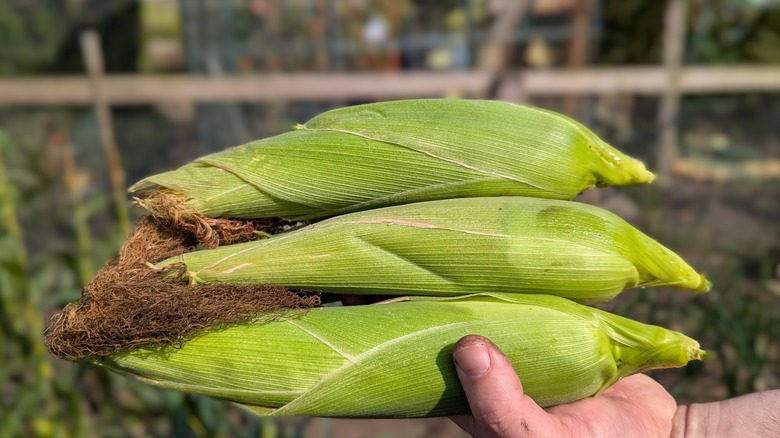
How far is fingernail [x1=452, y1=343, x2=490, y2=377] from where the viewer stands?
4.94ft

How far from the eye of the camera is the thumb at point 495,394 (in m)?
1.52

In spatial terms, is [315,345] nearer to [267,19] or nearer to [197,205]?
[197,205]

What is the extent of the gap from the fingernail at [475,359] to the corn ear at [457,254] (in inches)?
7.8

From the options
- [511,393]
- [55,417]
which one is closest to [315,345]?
[511,393]

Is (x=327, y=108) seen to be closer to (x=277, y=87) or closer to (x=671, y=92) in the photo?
(x=277, y=87)

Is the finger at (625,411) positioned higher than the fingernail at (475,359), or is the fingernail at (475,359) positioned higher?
the fingernail at (475,359)

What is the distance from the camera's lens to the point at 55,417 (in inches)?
155

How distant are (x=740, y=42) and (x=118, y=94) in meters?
8.97

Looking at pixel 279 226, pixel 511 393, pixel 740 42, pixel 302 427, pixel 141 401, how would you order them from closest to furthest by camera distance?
1. pixel 511 393
2. pixel 279 226
3. pixel 302 427
4. pixel 141 401
5. pixel 740 42

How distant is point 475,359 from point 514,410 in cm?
18

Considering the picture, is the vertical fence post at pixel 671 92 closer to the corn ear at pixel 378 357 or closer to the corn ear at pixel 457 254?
the corn ear at pixel 457 254

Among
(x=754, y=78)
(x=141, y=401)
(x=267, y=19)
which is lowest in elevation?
(x=141, y=401)

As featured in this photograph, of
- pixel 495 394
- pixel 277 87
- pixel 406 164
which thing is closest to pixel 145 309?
pixel 406 164

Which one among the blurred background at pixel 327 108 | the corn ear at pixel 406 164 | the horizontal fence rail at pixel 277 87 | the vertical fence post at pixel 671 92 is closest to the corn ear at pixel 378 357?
the corn ear at pixel 406 164
